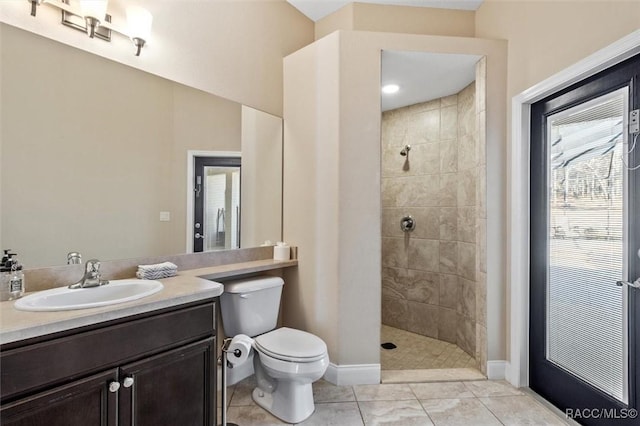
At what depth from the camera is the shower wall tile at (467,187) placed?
264 centimetres

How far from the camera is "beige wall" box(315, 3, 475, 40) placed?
103 inches

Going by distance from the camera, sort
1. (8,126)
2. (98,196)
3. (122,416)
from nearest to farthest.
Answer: (122,416)
(8,126)
(98,196)

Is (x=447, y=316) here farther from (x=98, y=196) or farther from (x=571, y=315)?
(x=98, y=196)

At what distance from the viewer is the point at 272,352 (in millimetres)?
1801

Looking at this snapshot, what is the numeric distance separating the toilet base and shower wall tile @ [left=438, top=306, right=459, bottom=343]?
1.69 metres

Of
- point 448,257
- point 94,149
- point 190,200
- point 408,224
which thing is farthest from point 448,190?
point 94,149

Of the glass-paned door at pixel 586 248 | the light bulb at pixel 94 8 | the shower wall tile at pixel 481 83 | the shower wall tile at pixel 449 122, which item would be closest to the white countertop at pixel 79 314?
the light bulb at pixel 94 8

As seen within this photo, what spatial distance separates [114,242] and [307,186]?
126cm

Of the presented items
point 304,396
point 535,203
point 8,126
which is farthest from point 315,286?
point 8,126

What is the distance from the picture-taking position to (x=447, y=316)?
3.07 m

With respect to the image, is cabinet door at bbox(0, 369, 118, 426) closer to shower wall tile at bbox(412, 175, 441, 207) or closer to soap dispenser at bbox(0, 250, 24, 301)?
soap dispenser at bbox(0, 250, 24, 301)

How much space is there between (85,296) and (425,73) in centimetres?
Result: 267

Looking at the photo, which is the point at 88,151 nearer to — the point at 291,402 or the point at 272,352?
the point at 272,352

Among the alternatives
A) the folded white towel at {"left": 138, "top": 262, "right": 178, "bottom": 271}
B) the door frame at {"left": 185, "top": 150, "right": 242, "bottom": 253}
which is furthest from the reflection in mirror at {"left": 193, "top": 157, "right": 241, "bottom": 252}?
the folded white towel at {"left": 138, "top": 262, "right": 178, "bottom": 271}
